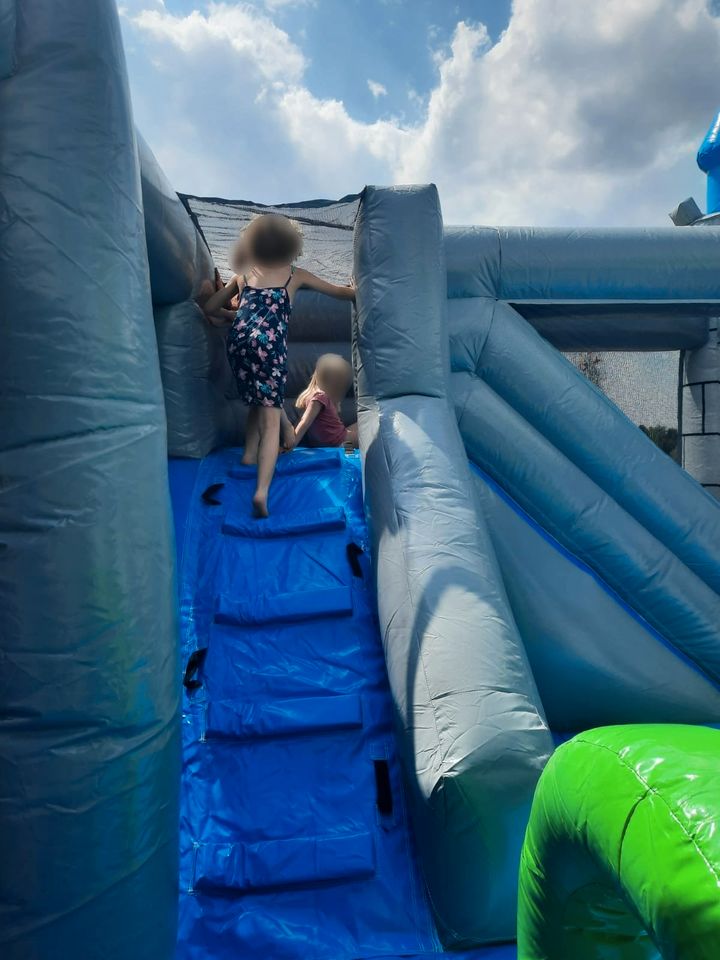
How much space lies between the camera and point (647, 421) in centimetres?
534

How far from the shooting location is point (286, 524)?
2111 millimetres

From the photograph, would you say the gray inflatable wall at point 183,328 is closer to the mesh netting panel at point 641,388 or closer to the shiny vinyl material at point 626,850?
the shiny vinyl material at point 626,850

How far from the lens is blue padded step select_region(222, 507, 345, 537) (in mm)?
2102

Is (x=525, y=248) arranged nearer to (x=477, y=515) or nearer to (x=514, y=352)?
(x=514, y=352)

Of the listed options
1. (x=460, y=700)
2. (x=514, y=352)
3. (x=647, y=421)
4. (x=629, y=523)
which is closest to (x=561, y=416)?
(x=514, y=352)

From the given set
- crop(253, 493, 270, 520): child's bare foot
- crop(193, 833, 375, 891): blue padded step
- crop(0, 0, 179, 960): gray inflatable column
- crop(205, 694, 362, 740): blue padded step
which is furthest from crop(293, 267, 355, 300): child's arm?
crop(193, 833, 375, 891): blue padded step

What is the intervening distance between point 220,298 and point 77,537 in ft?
4.98

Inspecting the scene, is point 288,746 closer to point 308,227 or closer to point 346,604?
point 346,604

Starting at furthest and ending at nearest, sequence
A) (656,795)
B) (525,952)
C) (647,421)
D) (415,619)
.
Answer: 1. (647,421)
2. (415,619)
3. (525,952)
4. (656,795)

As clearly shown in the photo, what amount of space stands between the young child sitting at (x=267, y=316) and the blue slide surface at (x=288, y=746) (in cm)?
28

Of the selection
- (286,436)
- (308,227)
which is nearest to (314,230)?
(308,227)

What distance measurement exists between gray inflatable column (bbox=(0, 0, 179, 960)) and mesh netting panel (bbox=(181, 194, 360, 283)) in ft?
9.63

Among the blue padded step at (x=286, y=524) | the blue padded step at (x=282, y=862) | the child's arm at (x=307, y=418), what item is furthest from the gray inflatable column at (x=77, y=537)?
the child's arm at (x=307, y=418)

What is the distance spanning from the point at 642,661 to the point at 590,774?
67.5 inches
